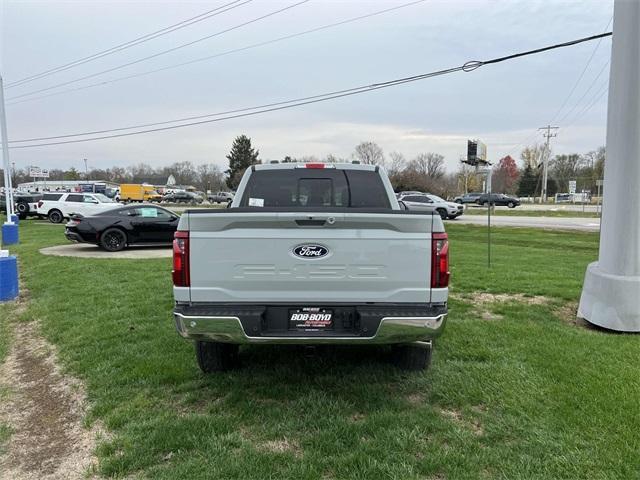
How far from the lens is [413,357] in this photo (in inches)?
176

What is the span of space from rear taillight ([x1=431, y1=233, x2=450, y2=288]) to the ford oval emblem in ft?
2.41

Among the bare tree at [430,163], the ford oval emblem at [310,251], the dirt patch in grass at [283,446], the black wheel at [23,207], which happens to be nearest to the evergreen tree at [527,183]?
the bare tree at [430,163]

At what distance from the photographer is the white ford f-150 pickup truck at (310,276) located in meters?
3.45

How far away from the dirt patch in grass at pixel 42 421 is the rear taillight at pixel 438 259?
255 centimetres

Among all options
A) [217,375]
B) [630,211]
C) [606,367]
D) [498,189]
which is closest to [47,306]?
[217,375]

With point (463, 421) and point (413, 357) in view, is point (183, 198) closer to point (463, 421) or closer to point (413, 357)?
point (413, 357)

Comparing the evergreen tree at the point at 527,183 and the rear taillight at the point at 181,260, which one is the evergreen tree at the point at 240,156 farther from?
the rear taillight at the point at 181,260

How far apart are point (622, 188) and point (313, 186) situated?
357cm

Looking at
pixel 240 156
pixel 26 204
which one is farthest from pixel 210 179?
pixel 26 204

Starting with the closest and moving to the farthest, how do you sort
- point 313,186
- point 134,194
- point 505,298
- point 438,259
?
point 438,259 < point 313,186 < point 505,298 < point 134,194

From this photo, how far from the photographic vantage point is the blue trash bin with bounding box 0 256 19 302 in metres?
8.27

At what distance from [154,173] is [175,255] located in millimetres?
150133

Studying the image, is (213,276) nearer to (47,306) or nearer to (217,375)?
(217,375)

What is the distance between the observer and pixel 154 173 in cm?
14488
